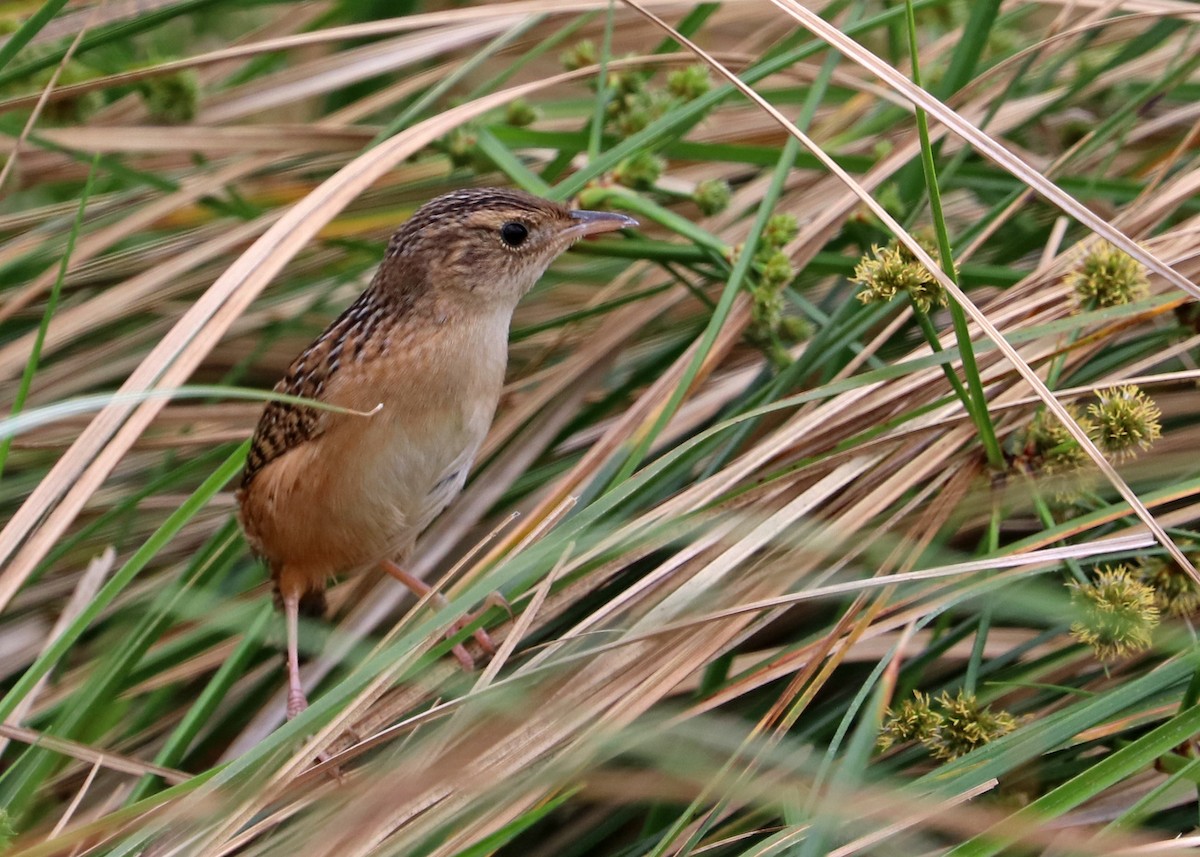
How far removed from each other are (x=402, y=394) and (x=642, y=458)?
55cm

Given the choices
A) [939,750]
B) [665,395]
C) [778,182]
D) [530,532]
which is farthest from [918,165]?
[939,750]

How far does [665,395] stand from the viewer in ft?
10.9

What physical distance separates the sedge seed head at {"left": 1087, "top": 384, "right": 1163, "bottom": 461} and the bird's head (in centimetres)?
114

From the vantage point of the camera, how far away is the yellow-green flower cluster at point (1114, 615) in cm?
230

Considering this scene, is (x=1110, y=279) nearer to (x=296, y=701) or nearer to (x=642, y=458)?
(x=642, y=458)

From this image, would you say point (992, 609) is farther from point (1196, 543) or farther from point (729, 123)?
point (729, 123)

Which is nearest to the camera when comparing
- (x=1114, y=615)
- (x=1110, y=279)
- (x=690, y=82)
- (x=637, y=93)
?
(x=1114, y=615)

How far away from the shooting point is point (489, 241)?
10.7 feet

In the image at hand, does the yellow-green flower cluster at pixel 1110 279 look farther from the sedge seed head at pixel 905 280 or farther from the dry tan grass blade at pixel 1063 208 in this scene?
the sedge seed head at pixel 905 280

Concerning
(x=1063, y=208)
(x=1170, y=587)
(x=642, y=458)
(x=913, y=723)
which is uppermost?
(x=1063, y=208)

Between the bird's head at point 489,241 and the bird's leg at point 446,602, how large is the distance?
0.70 meters

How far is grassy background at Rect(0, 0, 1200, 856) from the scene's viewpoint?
7.81ft

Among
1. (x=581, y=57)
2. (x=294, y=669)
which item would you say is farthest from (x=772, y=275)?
(x=294, y=669)

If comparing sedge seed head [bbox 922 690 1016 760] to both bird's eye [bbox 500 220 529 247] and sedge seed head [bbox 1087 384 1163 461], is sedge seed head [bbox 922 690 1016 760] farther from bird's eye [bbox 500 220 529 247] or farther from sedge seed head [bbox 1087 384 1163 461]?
bird's eye [bbox 500 220 529 247]
